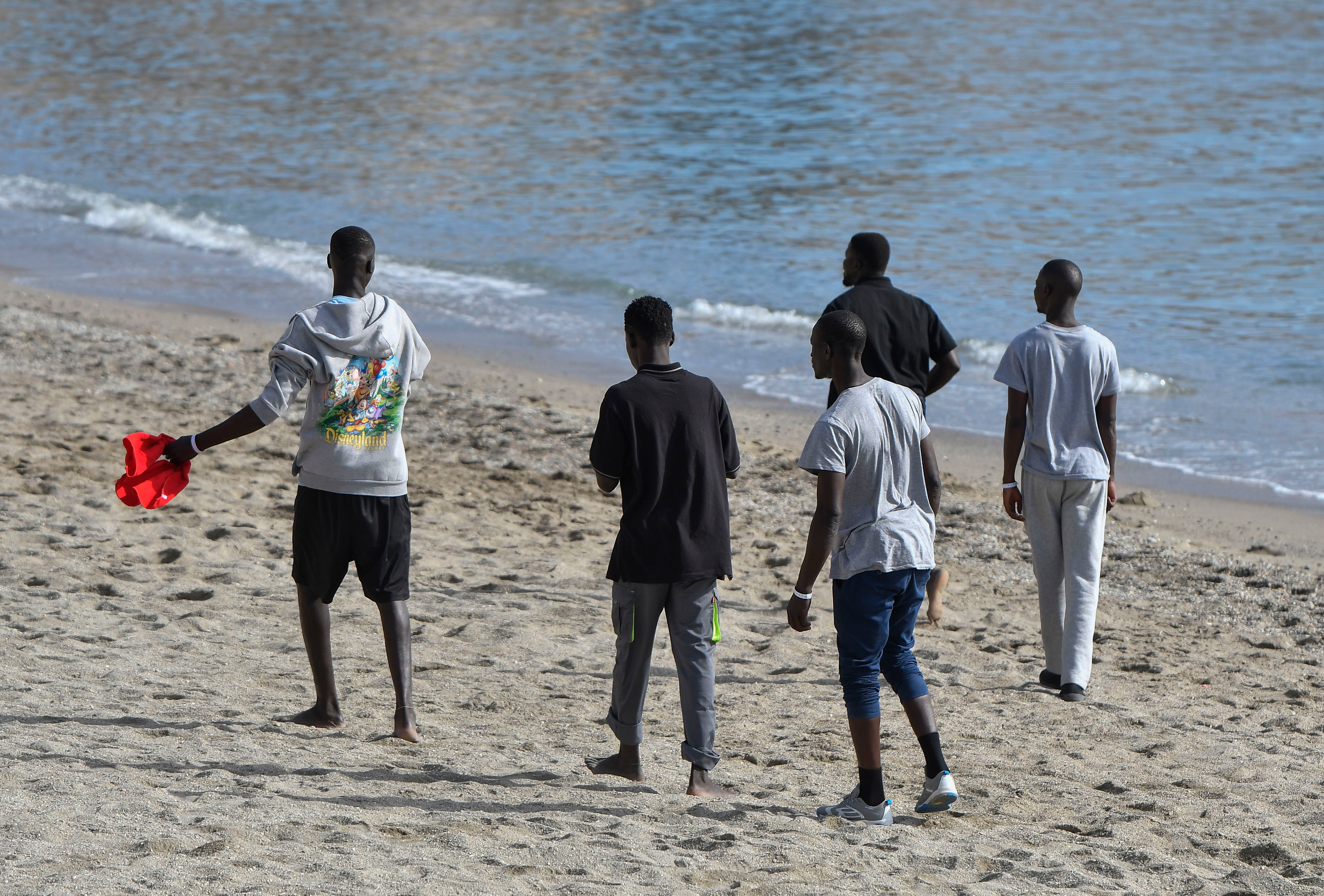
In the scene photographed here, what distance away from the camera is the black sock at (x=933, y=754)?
4375 mm

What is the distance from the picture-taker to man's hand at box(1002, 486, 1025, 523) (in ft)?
18.7

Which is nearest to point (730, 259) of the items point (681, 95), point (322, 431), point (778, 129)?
point (778, 129)

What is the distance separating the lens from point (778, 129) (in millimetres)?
28016

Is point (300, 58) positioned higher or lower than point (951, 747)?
higher

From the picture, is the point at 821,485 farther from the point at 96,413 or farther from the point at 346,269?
the point at 96,413

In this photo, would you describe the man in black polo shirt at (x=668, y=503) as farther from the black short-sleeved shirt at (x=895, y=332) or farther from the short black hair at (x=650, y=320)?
the black short-sleeved shirt at (x=895, y=332)

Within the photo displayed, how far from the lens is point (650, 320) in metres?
4.33

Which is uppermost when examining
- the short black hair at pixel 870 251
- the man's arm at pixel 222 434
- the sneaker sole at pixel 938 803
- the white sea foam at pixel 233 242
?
the white sea foam at pixel 233 242

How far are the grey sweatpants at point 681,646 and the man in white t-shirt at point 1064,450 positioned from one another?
5.62ft

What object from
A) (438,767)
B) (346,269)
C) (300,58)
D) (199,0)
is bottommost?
(438,767)

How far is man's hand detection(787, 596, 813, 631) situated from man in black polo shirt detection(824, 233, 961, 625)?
1742 millimetres

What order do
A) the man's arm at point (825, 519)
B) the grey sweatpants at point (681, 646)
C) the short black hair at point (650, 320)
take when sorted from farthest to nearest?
the grey sweatpants at point (681, 646) < the short black hair at point (650, 320) < the man's arm at point (825, 519)

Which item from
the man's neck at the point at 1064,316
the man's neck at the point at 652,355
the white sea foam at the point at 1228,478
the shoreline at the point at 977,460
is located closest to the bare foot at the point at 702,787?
the man's neck at the point at 652,355

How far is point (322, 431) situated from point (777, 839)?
1.98 meters
